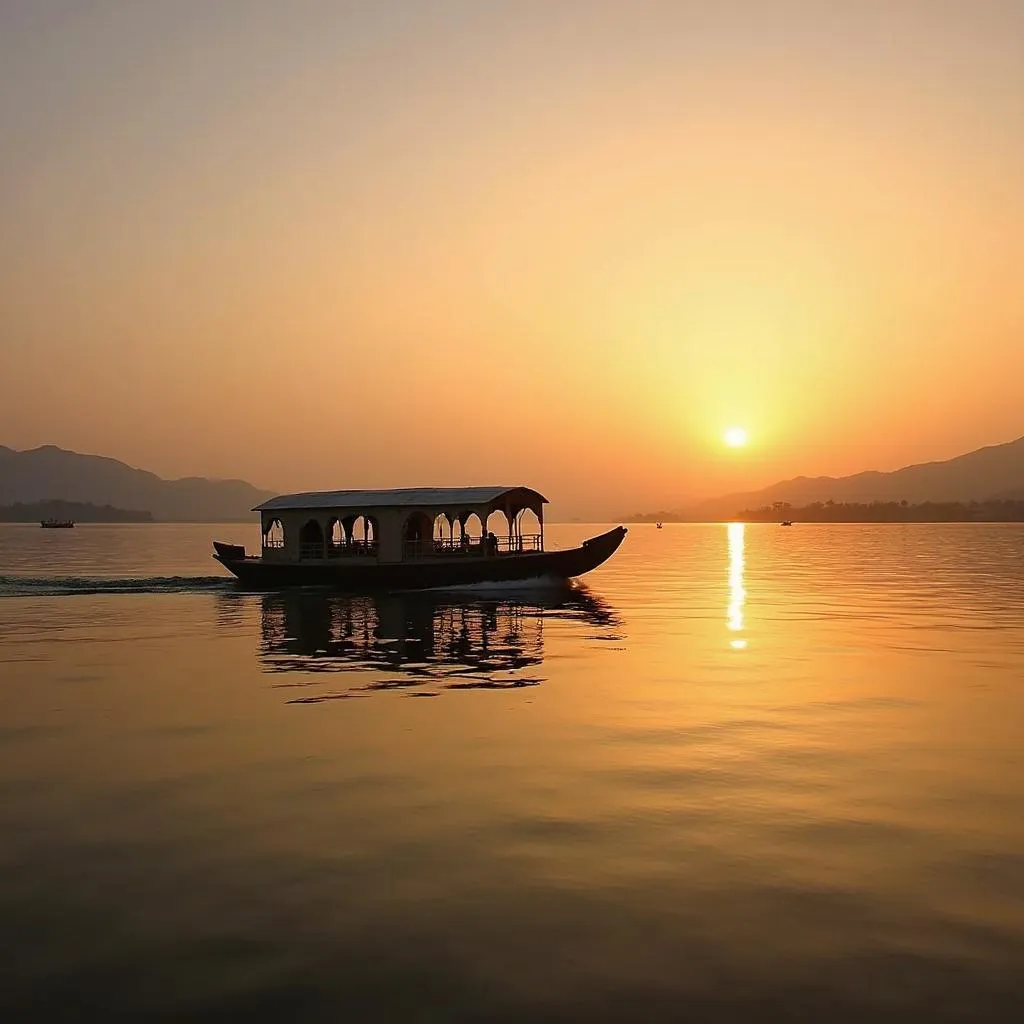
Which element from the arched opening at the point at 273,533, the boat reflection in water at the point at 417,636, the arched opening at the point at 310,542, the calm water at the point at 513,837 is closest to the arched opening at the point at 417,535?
the boat reflection in water at the point at 417,636

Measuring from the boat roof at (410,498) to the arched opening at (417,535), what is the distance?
148 cm

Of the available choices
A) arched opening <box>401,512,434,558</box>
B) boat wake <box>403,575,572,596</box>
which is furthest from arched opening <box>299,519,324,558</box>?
boat wake <box>403,575,572,596</box>

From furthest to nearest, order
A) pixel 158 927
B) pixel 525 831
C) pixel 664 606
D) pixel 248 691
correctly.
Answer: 1. pixel 664 606
2. pixel 248 691
3. pixel 525 831
4. pixel 158 927

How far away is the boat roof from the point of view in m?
48.2

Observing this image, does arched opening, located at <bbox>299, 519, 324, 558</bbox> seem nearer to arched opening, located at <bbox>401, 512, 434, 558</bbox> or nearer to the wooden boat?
the wooden boat

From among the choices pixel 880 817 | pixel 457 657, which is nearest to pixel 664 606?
pixel 457 657

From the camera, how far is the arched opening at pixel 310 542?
51.9 m

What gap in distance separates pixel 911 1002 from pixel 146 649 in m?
26.0

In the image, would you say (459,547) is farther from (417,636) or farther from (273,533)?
(417,636)

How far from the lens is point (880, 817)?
12016 millimetres

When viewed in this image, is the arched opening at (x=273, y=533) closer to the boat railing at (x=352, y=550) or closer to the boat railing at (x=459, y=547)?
the boat railing at (x=352, y=550)

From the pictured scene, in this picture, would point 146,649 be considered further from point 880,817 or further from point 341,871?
point 880,817

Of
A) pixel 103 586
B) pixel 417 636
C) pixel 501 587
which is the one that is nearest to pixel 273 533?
pixel 103 586

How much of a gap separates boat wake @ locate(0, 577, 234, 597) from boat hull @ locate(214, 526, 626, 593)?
5.36 m
